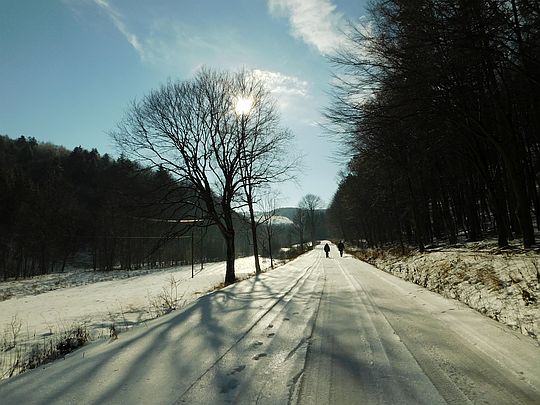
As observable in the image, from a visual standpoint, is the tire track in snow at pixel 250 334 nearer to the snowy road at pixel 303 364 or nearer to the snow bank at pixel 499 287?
the snowy road at pixel 303 364

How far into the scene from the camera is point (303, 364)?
4.27 meters

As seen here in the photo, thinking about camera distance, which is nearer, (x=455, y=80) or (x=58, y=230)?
(x=455, y=80)

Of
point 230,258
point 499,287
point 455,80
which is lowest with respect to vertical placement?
point 499,287

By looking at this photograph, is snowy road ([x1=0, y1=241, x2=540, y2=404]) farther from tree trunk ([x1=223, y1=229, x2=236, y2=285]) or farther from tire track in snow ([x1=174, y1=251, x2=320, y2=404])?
tree trunk ([x1=223, y1=229, x2=236, y2=285])

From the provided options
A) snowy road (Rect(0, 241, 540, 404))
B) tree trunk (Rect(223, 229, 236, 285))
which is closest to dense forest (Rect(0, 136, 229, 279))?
tree trunk (Rect(223, 229, 236, 285))

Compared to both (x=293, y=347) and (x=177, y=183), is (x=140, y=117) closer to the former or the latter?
(x=177, y=183)

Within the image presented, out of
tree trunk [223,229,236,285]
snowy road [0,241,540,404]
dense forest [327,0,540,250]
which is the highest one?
dense forest [327,0,540,250]

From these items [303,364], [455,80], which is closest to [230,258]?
[455,80]

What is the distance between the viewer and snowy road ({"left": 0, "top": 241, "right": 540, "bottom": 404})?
11.2 feet

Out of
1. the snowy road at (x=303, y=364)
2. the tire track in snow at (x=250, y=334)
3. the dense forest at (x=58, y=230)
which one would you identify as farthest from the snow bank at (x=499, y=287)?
the dense forest at (x=58, y=230)

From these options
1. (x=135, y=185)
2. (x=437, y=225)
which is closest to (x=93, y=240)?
(x=135, y=185)

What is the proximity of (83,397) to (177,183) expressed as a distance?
1719cm

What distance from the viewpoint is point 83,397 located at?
350 cm

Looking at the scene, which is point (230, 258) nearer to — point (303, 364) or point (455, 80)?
point (455, 80)
